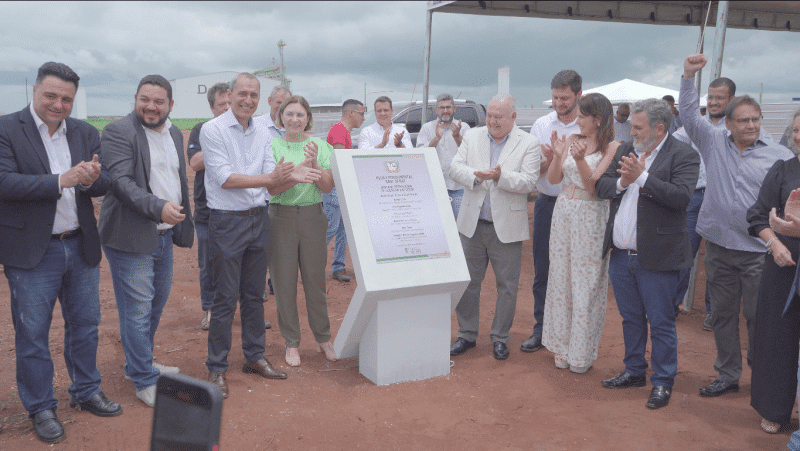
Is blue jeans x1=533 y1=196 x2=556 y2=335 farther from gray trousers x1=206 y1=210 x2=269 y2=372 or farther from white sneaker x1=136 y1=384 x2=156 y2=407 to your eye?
white sneaker x1=136 y1=384 x2=156 y2=407

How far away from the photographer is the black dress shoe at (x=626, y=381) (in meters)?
4.18

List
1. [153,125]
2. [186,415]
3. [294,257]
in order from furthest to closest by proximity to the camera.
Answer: [294,257] → [153,125] → [186,415]

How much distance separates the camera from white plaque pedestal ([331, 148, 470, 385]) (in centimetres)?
400

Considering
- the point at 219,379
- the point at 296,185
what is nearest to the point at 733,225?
the point at 296,185

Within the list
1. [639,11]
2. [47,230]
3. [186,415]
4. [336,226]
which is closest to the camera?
[186,415]

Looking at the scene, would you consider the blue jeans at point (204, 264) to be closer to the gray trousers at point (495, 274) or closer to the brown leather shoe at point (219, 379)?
the brown leather shoe at point (219, 379)

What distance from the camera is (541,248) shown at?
16.1ft

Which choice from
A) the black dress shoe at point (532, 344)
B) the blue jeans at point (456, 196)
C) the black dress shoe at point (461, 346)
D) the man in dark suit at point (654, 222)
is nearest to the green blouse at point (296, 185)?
the black dress shoe at point (461, 346)

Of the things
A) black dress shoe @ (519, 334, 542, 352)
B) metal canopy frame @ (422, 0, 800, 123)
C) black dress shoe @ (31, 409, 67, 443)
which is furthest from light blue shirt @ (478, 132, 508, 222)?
metal canopy frame @ (422, 0, 800, 123)

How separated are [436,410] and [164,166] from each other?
8.25 ft

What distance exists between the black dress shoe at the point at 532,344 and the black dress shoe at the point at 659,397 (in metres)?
1.21

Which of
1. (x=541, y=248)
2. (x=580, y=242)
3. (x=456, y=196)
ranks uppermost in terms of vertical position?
(x=456, y=196)

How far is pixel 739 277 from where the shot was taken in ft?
13.3

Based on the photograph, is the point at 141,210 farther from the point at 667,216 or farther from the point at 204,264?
the point at 667,216
